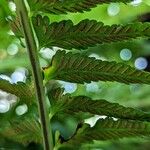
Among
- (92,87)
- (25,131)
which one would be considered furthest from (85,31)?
(92,87)

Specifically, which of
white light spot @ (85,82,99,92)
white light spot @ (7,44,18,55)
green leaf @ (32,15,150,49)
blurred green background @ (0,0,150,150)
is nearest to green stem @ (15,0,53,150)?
green leaf @ (32,15,150,49)

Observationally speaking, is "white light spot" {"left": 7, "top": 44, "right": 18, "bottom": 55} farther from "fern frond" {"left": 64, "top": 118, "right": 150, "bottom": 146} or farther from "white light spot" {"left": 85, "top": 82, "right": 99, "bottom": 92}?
"fern frond" {"left": 64, "top": 118, "right": 150, "bottom": 146}

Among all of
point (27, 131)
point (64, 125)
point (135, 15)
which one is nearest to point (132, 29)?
point (27, 131)

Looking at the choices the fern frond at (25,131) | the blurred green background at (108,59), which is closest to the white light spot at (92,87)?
the blurred green background at (108,59)

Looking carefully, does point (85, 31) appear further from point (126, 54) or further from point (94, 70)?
point (126, 54)

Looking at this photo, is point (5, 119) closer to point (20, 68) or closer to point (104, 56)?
point (20, 68)

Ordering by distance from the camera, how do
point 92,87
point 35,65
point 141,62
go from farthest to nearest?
point 141,62 < point 92,87 < point 35,65

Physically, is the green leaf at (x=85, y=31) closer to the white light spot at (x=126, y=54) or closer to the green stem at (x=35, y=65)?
the green stem at (x=35, y=65)
